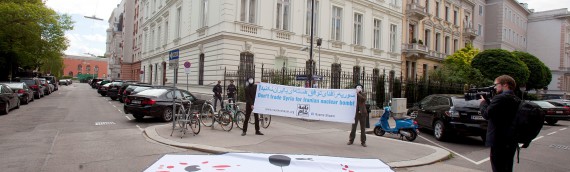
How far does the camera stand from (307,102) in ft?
33.8

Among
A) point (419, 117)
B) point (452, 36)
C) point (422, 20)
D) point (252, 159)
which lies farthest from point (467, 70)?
point (252, 159)

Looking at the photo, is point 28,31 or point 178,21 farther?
point 178,21

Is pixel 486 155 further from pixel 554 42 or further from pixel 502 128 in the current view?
pixel 554 42

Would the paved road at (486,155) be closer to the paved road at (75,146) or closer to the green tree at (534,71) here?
the paved road at (75,146)

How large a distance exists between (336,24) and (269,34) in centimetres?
705

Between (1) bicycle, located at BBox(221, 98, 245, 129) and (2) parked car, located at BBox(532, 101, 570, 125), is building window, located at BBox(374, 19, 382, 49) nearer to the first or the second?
(2) parked car, located at BBox(532, 101, 570, 125)

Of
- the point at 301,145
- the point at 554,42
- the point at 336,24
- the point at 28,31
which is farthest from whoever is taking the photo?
the point at 554,42

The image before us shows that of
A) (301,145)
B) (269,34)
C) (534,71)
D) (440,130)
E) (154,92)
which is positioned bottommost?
(301,145)

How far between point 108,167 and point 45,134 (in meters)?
5.08

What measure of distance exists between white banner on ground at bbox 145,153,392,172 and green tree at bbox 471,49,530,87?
109ft

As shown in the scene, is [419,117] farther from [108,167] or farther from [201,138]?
[108,167]

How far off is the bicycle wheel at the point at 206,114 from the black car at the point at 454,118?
24.1ft

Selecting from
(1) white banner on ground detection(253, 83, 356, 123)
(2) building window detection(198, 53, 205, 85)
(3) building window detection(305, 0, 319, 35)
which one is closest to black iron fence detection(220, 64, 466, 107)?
(2) building window detection(198, 53, 205, 85)

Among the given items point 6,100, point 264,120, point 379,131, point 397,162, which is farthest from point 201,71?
point 397,162
